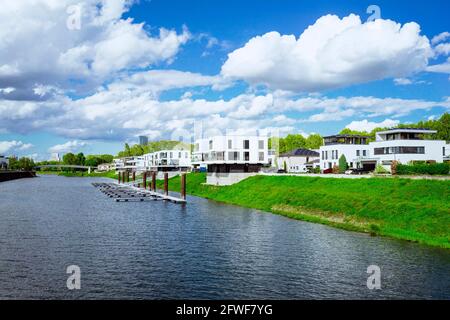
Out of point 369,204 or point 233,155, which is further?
point 233,155

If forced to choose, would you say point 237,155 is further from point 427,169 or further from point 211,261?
point 211,261

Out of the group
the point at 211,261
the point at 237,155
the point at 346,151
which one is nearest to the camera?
the point at 211,261

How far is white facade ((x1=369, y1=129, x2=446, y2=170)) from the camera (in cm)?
8881

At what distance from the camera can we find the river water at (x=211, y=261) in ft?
83.0

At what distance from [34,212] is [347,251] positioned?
49649mm

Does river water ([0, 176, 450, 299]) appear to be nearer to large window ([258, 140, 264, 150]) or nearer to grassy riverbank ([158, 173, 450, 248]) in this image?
grassy riverbank ([158, 173, 450, 248])

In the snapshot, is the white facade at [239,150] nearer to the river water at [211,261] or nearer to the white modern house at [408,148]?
the white modern house at [408,148]

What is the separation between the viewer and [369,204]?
166 feet

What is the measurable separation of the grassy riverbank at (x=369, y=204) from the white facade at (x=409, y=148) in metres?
24.0

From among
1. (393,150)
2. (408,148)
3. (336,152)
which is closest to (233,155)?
(336,152)

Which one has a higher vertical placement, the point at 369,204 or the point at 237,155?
the point at 237,155

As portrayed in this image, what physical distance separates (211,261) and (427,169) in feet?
132

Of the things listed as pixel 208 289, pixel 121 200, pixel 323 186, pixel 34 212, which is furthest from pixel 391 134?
pixel 208 289

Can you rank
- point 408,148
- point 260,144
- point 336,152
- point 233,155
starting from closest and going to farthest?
point 408,148 < point 336,152 < point 233,155 < point 260,144
